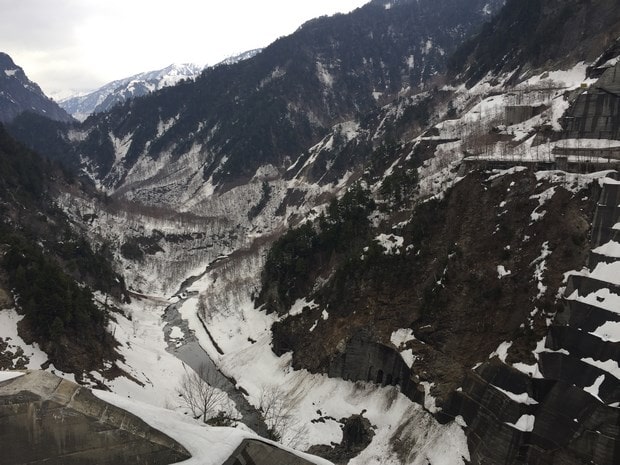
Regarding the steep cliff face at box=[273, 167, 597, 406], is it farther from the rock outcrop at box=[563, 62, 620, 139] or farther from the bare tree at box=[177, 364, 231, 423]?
the rock outcrop at box=[563, 62, 620, 139]

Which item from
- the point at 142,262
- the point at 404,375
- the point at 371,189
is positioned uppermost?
the point at 371,189

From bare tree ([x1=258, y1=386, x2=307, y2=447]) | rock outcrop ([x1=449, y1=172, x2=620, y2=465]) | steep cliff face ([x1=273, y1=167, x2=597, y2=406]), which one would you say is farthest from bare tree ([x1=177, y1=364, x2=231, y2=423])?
rock outcrop ([x1=449, y1=172, x2=620, y2=465])

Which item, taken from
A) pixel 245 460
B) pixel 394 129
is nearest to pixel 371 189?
pixel 245 460

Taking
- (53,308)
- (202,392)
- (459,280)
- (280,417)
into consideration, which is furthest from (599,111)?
(53,308)

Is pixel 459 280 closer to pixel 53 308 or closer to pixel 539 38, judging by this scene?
pixel 53 308

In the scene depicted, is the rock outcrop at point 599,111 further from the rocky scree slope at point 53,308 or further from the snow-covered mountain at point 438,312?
the rocky scree slope at point 53,308

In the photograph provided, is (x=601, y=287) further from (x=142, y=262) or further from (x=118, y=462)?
(x=142, y=262)
